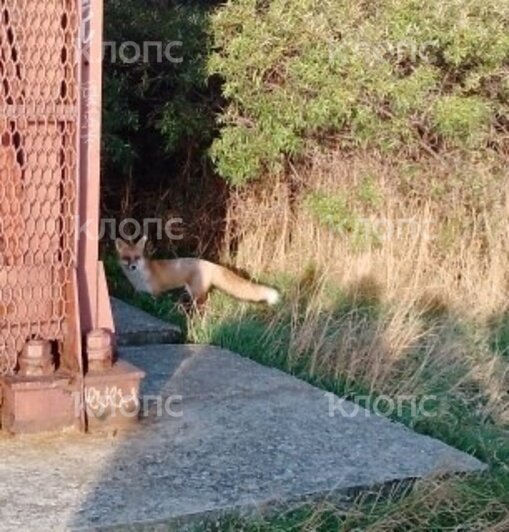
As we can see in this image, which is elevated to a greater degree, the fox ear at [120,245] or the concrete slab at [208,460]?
the fox ear at [120,245]

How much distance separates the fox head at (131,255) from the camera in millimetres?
8320

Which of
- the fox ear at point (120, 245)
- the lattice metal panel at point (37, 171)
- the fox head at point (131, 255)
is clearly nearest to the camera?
the lattice metal panel at point (37, 171)

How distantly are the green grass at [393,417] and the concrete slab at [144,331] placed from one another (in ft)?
0.48

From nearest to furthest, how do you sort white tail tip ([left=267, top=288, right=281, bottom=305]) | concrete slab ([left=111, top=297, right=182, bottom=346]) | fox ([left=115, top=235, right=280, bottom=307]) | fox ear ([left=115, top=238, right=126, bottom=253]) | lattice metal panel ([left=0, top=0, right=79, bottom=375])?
lattice metal panel ([left=0, top=0, right=79, bottom=375]) < concrete slab ([left=111, top=297, right=182, bottom=346]) < white tail tip ([left=267, top=288, right=281, bottom=305]) < fox ([left=115, top=235, right=280, bottom=307]) < fox ear ([left=115, top=238, right=126, bottom=253])

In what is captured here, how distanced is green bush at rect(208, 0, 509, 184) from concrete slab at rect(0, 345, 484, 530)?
2614 millimetres

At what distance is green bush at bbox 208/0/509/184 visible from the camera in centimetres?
732

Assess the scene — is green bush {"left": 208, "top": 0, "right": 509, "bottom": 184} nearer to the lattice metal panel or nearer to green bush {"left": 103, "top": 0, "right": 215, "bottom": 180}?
green bush {"left": 103, "top": 0, "right": 215, "bottom": 180}

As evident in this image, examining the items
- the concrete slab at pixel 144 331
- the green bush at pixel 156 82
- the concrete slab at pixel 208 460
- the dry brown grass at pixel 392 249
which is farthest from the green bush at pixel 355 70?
the concrete slab at pixel 208 460

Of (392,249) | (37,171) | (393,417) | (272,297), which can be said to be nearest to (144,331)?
(272,297)

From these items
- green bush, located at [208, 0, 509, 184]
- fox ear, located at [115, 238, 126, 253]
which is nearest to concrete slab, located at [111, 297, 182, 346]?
fox ear, located at [115, 238, 126, 253]

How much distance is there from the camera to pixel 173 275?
27.5ft

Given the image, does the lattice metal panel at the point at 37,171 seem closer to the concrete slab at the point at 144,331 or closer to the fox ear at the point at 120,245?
the concrete slab at the point at 144,331

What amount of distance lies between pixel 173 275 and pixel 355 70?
6.83ft

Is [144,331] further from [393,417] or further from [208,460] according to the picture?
[208,460]
